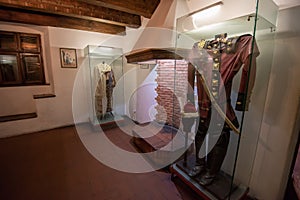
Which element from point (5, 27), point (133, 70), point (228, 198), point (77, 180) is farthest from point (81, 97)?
point (228, 198)

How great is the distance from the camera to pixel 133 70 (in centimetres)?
420

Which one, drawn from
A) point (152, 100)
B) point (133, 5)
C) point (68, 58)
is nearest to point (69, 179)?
point (152, 100)

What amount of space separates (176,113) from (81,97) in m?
2.75

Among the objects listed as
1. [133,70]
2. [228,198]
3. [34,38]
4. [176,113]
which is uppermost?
[34,38]

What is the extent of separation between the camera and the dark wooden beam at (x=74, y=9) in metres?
2.50

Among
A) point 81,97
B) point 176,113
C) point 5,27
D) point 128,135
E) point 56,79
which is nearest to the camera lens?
point 176,113

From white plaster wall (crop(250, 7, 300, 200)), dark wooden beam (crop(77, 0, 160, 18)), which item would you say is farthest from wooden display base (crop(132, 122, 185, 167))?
dark wooden beam (crop(77, 0, 160, 18))

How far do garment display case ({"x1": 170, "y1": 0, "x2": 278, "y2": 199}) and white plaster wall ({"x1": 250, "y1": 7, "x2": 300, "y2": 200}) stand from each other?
0.06 metres

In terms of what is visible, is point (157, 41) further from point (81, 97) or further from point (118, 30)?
point (81, 97)

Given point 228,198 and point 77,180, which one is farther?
point 77,180

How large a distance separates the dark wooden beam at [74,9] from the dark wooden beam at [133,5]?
64 cm

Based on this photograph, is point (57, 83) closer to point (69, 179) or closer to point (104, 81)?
point (104, 81)

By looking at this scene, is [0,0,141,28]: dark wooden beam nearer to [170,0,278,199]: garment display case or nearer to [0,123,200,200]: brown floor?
[170,0,278,199]: garment display case

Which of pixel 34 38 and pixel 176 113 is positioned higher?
pixel 34 38
